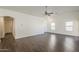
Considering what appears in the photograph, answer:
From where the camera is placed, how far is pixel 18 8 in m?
1.93

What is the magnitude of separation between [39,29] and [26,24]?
0.31 meters

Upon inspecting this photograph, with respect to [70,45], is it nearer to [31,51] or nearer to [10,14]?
[31,51]

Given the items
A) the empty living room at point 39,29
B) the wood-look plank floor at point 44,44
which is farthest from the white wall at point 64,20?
the wood-look plank floor at point 44,44

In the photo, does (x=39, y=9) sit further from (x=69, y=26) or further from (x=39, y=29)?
(x=69, y=26)

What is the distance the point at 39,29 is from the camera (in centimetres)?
204

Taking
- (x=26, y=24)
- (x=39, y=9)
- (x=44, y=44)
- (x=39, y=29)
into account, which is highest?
(x=39, y=9)

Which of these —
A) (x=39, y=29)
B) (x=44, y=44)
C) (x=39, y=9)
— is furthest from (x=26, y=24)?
(x=44, y=44)

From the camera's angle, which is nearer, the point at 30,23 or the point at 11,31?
the point at 11,31

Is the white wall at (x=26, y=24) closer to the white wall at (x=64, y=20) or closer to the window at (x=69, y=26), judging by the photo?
the white wall at (x=64, y=20)

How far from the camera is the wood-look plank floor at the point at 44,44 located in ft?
6.24

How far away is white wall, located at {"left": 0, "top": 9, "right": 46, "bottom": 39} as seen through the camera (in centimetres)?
190
